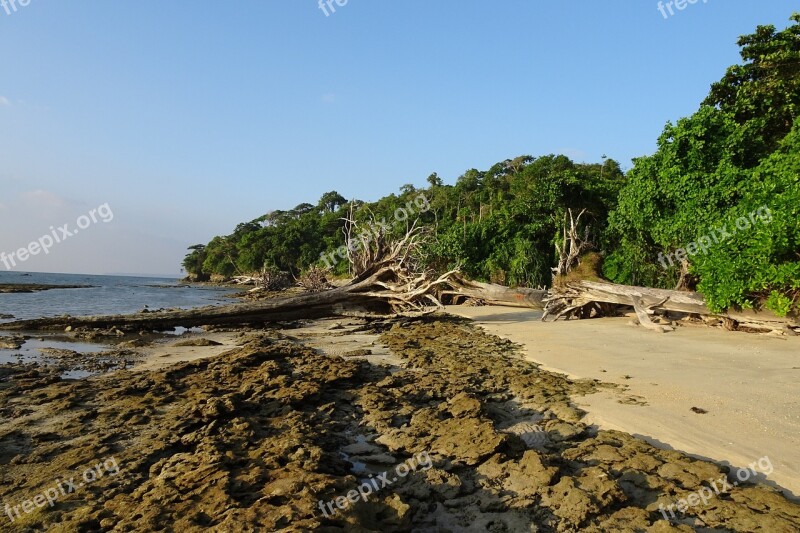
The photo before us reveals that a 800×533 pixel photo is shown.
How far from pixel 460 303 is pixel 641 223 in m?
9.27

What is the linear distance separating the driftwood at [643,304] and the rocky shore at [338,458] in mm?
6098

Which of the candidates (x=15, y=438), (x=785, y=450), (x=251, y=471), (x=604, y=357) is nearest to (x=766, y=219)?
(x=604, y=357)

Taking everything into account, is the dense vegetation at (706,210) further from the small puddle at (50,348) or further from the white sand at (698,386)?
the small puddle at (50,348)

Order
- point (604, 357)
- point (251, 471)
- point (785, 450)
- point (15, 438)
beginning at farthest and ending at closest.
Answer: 1. point (604, 357)
2. point (15, 438)
3. point (785, 450)
4. point (251, 471)

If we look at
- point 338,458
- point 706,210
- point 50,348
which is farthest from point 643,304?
point 50,348

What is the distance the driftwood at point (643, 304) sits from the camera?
30.4 feet

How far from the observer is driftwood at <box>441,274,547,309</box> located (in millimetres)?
17578

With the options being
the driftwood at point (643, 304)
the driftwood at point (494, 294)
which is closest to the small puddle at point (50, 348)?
the driftwood at point (643, 304)

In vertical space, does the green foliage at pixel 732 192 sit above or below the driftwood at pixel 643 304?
above

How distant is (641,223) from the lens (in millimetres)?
13477

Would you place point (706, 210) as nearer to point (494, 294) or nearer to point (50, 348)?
point (494, 294)

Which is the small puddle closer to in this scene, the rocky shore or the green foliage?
the rocky shore

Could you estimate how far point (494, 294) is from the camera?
728 inches

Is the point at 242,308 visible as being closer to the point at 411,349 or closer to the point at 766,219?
the point at 411,349
